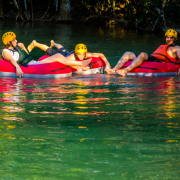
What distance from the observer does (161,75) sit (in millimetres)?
8008

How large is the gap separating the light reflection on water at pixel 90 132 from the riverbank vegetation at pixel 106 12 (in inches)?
427

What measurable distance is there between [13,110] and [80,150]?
1.81 m

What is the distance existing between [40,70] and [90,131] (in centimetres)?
387

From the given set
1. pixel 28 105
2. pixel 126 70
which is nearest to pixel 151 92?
pixel 126 70

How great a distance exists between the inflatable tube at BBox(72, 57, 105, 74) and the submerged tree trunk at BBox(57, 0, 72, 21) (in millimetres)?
18891

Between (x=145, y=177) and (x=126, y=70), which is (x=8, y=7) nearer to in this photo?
(x=126, y=70)

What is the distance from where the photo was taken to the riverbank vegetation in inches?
664

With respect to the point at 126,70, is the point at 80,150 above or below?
below

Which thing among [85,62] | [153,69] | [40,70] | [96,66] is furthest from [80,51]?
[153,69]

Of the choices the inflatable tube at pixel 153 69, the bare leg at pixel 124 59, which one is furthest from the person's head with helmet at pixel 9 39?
the inflatable tube at pixel 153 69

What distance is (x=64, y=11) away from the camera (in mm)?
27266

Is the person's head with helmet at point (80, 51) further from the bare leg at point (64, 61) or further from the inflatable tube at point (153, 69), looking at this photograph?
the inflatable tube at point (153, 69)

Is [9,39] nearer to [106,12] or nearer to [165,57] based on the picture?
[165,57]

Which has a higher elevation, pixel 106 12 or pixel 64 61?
pixel 106 12
